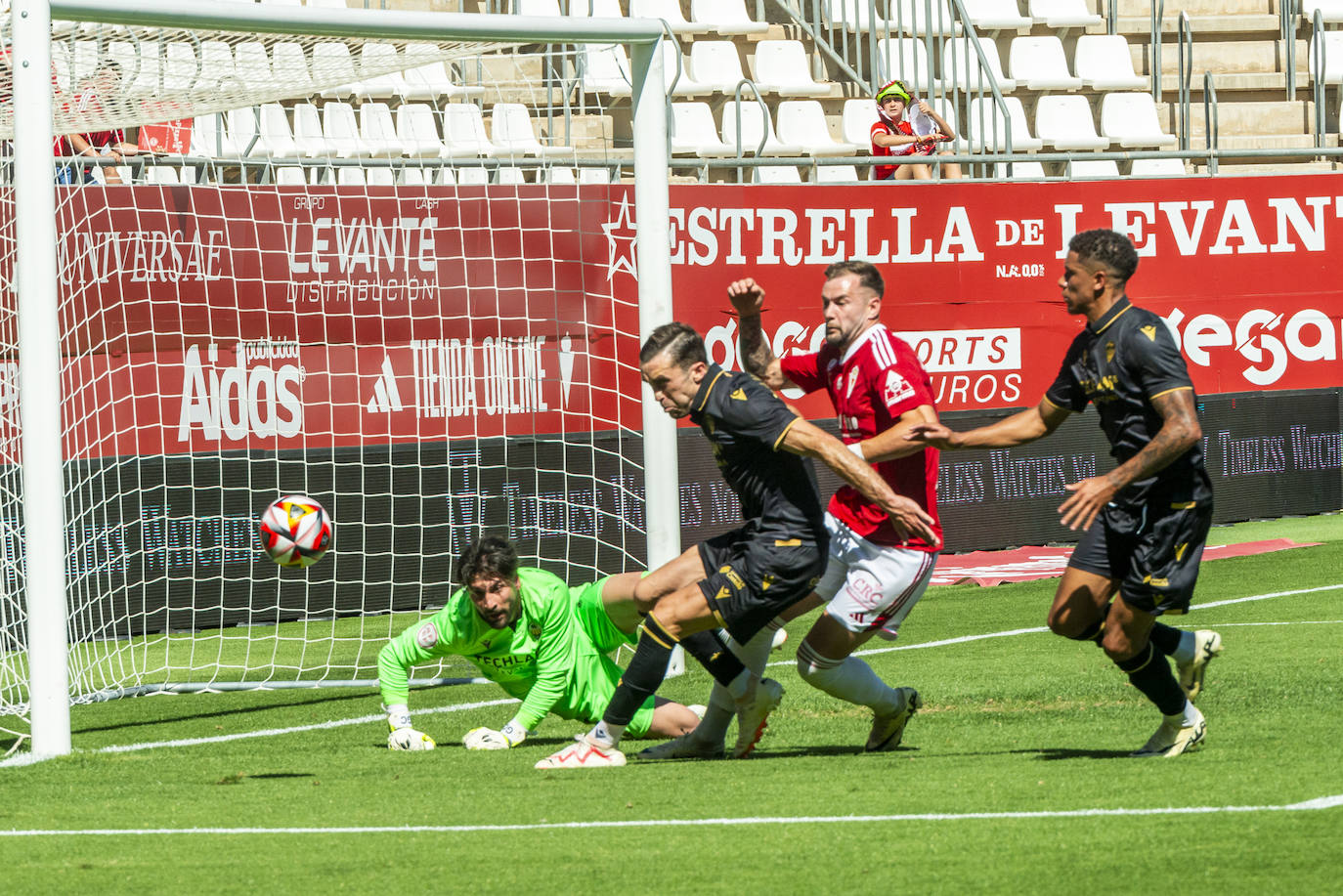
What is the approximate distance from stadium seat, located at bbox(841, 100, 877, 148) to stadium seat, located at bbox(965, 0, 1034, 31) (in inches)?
108

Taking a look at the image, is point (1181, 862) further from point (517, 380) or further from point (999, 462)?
point (999, 462)

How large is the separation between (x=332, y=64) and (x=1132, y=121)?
39.9 ft

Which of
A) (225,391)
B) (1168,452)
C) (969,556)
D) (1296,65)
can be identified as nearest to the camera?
(1168,452)

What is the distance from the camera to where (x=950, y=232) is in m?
15.2

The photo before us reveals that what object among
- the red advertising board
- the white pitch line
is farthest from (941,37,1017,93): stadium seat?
the white pitch line

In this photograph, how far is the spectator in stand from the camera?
52.0 feet

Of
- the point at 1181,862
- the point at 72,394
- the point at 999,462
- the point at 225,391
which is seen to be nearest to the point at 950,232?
the point at 999,462

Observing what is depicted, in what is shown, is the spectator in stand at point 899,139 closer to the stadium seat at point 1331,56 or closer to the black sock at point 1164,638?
the stadium seat at point 1331,56

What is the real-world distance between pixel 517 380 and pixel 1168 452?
22.7 feet

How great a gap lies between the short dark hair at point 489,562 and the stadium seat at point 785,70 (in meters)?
12.1

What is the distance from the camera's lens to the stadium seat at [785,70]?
748 inches

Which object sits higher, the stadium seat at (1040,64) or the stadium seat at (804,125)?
the stadium seat at (1040,64)

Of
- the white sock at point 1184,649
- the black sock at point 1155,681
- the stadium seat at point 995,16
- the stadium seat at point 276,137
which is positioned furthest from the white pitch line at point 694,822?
the stadium seat at point 995,16

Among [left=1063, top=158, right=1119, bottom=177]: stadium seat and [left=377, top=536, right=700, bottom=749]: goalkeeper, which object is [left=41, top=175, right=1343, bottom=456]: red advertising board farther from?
[left=377, top=536, right=700, bottom=749]: goalkeeper
